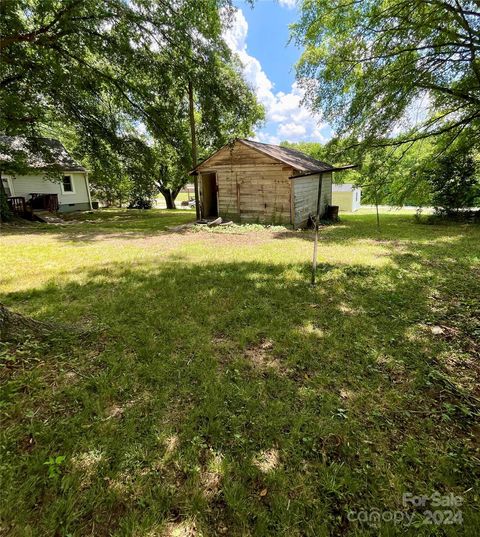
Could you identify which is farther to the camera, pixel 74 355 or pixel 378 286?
pixel 378 286

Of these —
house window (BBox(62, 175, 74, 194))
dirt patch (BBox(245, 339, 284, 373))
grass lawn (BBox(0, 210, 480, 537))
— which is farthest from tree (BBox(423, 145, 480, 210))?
house window (BBox(62, 175, 74, 194))

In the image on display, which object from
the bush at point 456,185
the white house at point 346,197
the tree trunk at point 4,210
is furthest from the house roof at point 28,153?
the white house at point 346,197

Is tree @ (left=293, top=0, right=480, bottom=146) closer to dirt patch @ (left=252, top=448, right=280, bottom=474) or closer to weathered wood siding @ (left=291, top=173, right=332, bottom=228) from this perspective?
weathered wood siding @ (left=291, top=173, right=332, bottom=228)

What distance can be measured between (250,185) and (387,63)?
7.71m

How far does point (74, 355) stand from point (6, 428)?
997 mm

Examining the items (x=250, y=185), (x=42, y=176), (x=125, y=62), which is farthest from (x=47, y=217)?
(x=125, y=62)

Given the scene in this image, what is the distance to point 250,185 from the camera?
13.4 metres

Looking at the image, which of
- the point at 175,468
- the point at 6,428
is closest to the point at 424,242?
the point at 175,468

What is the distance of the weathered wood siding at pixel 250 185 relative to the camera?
1273 centimetres

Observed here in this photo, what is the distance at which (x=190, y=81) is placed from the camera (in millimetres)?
4605

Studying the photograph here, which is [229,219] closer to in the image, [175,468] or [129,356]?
[129,356]

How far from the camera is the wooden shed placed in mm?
12633

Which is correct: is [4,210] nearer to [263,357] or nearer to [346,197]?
[263,357]

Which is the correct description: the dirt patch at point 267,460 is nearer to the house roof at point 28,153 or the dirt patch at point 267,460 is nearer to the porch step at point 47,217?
the house roof at point 28,153
